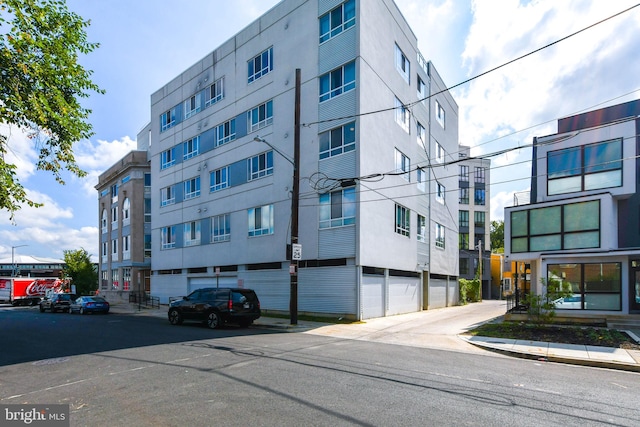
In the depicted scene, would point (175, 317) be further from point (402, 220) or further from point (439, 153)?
point (439, 153)

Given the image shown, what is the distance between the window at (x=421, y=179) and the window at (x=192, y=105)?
17.5 m

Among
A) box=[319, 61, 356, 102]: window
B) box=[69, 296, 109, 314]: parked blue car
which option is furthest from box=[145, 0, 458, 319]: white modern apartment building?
box=[69, 296, 109, 314]: parked blue car

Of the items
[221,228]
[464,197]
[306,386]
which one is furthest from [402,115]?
[464,197]

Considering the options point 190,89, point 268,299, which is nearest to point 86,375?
point 268,299

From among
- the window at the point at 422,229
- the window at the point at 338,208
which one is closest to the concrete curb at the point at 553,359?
the window at the point at 338,208

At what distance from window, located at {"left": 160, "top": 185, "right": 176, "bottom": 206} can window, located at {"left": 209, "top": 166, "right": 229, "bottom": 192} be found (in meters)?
5.87

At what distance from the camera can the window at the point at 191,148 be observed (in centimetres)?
3250

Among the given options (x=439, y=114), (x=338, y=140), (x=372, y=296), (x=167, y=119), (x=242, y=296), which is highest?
(x=167, y=119)

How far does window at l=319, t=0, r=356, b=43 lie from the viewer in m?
21.6

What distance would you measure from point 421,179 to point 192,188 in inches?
692

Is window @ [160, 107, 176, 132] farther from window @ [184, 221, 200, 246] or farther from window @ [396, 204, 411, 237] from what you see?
window @ [396, 204, 411, 237]

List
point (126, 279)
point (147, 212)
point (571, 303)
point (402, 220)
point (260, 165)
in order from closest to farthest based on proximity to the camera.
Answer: point (571, 303) < point (402, 220) < point (260, 165) < point (147, 212) < point (126, 279)

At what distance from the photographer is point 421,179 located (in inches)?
1138

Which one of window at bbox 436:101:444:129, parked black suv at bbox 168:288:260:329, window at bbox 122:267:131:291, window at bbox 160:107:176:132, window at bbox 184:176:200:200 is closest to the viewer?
parked black suv at bbox 168:288:260:329
